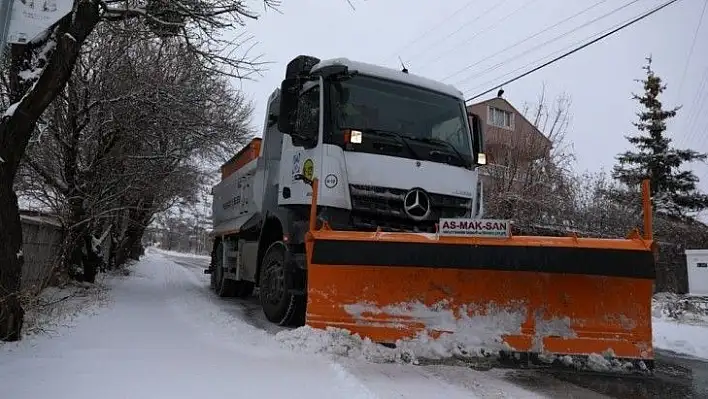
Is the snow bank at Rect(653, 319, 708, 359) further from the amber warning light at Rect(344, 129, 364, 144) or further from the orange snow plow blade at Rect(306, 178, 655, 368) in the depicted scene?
the amber warning light at Rect(344, 129, 364, 144)

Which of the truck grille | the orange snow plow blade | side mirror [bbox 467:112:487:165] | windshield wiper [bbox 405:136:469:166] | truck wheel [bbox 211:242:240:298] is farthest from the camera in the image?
truck wheel [bbox 211:242:240:298]

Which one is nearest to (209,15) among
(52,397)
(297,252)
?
(297,252)

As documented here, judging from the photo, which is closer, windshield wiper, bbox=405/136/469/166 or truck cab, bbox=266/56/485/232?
truck cab, bbox=266/56/485/232

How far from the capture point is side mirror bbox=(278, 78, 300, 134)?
6828mm

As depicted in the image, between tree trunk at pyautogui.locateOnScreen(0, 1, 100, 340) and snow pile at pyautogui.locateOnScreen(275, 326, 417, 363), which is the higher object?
tree trunk at pyautogui.locateOnScreen(0, 1, 100, 340)

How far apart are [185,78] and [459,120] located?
6006mm

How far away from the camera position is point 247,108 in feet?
64.7

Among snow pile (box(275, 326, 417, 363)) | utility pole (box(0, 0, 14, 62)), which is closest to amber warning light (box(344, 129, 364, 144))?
snow pile (box(275, 326, 417, 363))

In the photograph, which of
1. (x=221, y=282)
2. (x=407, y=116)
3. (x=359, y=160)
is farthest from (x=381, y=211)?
(x=221, y=282)

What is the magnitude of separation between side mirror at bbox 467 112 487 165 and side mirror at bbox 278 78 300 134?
7.74 feet

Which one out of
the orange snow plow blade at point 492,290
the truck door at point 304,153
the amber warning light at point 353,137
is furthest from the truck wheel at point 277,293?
the amber warning light at point 353,137

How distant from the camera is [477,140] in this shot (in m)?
7.46

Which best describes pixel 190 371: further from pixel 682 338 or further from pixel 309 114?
pixel 682 338

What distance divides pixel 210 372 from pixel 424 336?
2110mm
